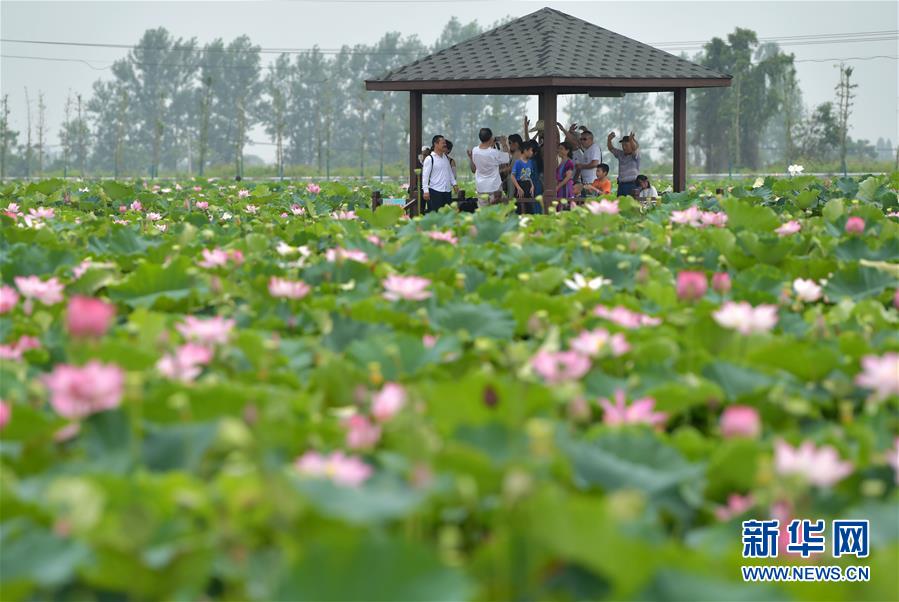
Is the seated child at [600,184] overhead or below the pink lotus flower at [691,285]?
overhead

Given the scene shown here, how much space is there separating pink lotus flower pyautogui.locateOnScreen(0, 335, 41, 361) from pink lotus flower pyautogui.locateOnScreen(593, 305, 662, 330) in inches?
50.7

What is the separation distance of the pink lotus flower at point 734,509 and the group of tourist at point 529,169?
8672mm

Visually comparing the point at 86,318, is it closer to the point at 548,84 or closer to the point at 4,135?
the point at 548,84

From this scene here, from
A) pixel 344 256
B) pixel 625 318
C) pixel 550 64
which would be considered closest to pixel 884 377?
pixel 625 318

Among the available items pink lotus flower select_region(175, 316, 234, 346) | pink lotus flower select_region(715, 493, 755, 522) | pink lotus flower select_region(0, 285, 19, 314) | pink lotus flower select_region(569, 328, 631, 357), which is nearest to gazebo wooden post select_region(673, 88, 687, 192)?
pink lotus flower select_region(0, 285, 19, 314)

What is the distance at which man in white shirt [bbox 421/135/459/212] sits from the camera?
10.7 meters

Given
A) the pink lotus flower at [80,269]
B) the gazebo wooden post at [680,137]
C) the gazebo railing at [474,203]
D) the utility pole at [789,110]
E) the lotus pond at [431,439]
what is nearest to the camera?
the lotus pond at [431,439]

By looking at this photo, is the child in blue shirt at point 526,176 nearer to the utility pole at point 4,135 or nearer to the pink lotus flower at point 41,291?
the pink lotus flower at point 41,291

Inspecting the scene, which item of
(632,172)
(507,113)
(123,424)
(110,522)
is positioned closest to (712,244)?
(123,424)

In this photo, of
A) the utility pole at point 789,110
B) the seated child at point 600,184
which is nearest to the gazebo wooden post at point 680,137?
the seated child at point 600,184

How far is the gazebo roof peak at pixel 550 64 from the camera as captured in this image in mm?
11273

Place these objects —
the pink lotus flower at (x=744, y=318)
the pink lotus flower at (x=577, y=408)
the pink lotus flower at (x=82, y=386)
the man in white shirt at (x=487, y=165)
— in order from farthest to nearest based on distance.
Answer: the man in white shirt at (x=487, y=165)
the pink lotus flower at (x=744, y=318)
the pink lotus flower at (x=577, y=408)
the pink lotus flower at (x=82, y=386)

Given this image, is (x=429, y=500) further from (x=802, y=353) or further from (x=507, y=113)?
(x=507, y=113)

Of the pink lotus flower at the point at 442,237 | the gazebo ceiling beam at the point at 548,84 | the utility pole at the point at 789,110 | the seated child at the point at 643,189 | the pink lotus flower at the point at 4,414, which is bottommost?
the pink lotus flower at the point at 4,414
